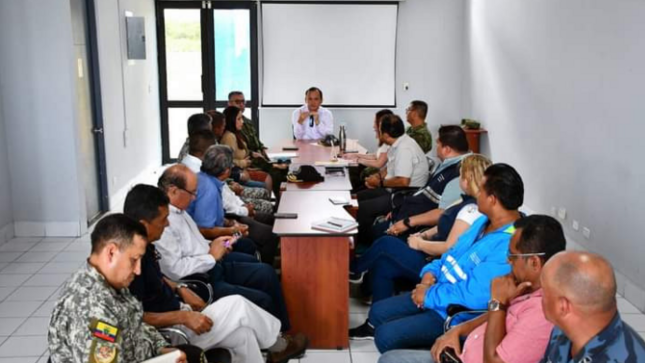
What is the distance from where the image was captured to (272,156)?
6.81m

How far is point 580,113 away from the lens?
18.1 feet

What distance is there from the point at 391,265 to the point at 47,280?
9.19ft

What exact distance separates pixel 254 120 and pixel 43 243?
14.6 ft

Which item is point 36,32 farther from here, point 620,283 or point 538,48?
point 620,283

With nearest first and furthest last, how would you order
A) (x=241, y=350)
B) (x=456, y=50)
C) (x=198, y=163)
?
(x=241, y=350), (x=198, y=163), (x=456, y=50)

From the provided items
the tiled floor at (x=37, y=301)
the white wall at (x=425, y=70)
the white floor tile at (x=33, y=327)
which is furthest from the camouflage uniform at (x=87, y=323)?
the white wall at (x=425, y=70)

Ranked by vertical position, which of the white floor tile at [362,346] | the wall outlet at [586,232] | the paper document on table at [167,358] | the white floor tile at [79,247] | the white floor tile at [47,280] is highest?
the paper document on table at [167,358]

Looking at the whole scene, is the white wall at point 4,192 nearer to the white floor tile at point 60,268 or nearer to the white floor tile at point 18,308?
the white floor tile at point 60,268

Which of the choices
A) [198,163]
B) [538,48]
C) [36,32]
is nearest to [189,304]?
[198,163]

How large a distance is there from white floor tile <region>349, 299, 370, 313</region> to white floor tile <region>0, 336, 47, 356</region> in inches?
79.0

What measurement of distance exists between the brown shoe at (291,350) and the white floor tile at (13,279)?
2.44 m

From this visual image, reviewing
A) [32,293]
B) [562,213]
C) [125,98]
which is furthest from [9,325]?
[562,213]

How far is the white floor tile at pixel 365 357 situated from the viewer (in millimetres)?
3881

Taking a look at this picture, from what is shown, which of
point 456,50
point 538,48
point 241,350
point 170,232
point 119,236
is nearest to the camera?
point 119,236
